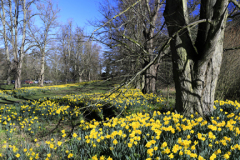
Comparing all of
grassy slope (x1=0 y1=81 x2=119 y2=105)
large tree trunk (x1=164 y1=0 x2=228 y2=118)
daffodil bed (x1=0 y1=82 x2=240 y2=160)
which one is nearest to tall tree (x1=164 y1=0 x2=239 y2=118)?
large tree trunk (x1=164 y1=0 x2=228 y2=118)

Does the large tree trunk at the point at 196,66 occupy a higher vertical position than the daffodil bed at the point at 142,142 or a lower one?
higher

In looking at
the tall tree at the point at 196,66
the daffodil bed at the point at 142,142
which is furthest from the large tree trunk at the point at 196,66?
the daffodil bed at the point at 142,142

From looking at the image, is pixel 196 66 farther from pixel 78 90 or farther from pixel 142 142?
pixel 78 90

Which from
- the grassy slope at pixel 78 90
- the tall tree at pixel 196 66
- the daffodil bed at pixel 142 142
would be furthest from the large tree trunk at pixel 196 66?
the grassy slope at pixel 78 90

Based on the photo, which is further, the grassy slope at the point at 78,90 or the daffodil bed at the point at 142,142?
the grassy slope at the point at 78,90

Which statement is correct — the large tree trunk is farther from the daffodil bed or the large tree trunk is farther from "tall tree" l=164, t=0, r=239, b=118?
the daffodil bed

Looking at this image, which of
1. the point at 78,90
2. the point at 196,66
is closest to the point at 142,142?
the point at 78,90

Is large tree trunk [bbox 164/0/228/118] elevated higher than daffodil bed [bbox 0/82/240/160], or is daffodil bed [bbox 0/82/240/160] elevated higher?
large tree trunk [bbox 164/0/228/118]

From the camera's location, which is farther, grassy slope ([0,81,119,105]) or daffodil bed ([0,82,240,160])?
grassy slope ([0,81,119,105])

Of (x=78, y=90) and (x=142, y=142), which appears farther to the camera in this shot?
(x=78, y=90)

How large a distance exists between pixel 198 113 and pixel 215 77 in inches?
36.0

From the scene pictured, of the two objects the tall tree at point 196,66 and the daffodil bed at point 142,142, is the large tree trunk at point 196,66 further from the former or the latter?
the daffodil bed at point 142,142

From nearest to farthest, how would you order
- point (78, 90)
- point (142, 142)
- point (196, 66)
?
point (142, 142) < point (78, 90) < point (196, 66)

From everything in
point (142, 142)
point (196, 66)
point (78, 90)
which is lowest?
point (142, 142)
